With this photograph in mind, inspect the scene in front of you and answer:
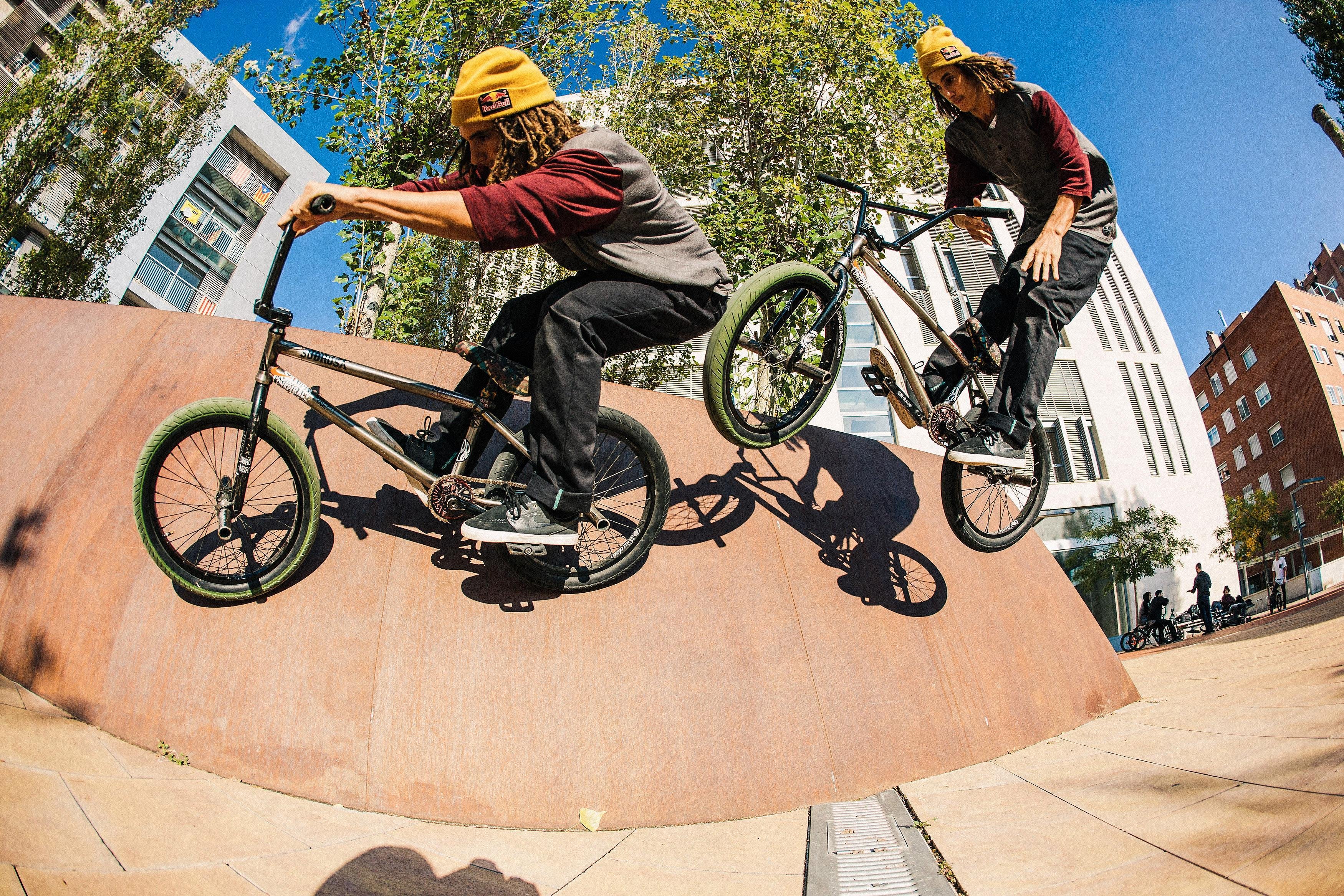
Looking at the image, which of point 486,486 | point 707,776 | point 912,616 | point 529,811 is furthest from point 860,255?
point 529,811

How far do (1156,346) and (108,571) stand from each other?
43.1m

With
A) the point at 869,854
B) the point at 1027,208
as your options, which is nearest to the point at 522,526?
the point at 869,854

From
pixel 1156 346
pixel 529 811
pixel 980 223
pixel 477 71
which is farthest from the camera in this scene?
pixel 1156 346

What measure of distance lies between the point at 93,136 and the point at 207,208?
2274cm

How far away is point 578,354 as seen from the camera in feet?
9.66

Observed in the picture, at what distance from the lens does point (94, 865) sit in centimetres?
159

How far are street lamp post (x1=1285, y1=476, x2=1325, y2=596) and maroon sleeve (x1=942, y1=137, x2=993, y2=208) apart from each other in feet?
108

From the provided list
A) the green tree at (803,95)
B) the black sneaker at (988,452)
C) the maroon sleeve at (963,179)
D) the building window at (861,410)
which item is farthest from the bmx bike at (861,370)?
the building window at (861,410)

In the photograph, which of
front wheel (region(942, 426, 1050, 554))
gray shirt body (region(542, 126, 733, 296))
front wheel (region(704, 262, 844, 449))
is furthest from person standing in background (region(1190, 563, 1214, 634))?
gray shirt body (region(542, 126, 733, 296))

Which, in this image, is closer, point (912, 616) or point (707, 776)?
point (707, 776)

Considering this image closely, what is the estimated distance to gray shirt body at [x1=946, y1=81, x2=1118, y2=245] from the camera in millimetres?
3947

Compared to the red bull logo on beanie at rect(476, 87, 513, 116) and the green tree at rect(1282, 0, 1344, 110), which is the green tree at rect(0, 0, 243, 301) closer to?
the red bull logo on beanie at rect(476, 87, 513, 116)

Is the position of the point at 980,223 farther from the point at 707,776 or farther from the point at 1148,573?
the point at 1148,573

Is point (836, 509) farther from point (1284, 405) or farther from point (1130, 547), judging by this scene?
point (1284, 405)
